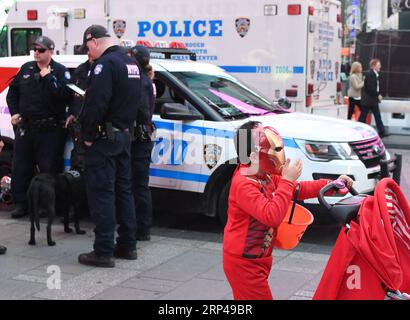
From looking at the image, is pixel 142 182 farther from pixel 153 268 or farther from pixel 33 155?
pixel 33 155

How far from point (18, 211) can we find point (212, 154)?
7.59 feet

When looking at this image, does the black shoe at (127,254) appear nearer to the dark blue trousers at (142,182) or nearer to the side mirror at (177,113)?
the dark blue trousers at (142,182)

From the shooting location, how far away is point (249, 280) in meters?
3.50

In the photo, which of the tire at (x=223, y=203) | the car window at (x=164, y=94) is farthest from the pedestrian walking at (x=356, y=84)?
the tire at (x=223, y=203)

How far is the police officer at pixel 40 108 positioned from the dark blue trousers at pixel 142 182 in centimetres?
116

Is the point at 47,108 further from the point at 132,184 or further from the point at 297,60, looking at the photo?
the point at 297,60

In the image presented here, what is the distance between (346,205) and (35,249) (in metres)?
3.74

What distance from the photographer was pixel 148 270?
18.5 ft

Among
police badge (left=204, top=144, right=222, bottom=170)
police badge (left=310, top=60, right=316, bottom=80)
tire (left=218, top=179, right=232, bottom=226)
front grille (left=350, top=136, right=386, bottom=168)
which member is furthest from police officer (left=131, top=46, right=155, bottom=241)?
police badge (left=310, top=60, right=316, bottom=80)

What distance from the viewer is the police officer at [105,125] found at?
5469 mm

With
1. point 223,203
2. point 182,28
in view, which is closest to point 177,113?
point 223,203

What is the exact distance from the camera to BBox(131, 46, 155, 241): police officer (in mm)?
6234
